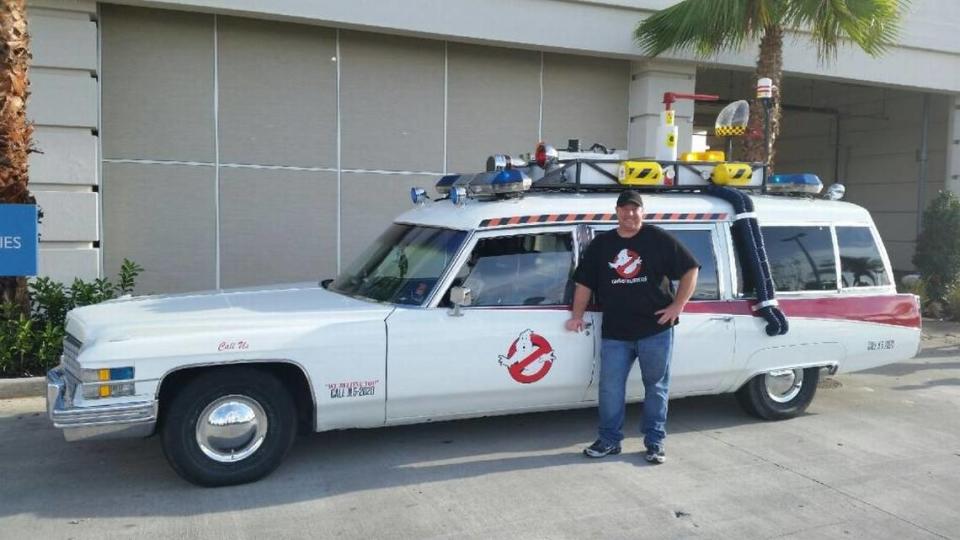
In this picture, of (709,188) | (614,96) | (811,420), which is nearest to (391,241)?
(709,188)

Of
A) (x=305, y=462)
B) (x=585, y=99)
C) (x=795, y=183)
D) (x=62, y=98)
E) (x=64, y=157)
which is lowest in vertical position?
(x=305, y=462)

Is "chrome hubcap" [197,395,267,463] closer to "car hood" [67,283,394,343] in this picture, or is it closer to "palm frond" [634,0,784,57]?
"car hood" [67,283,394,343]

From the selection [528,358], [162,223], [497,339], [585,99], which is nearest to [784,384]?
[528,358]

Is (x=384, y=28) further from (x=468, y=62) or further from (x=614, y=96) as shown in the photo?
(x=614, y=96)

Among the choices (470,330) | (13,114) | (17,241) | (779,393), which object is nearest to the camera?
(470,330)

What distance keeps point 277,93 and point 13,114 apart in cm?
352

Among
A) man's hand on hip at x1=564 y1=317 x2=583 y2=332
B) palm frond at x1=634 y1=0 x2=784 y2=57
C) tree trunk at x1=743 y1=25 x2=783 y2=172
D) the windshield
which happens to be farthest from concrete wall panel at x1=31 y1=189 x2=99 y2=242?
tree trunk at x1=743 y1=25 x2=783 y2=172

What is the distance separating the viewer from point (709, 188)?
6191 mm

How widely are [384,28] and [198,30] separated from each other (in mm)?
2347

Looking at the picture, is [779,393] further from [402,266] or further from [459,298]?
[402,266]

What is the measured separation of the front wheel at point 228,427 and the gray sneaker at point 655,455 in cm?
235

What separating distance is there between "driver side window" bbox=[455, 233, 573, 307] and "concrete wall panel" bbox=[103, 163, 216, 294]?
19.7 feet

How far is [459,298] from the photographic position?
4.88 meters

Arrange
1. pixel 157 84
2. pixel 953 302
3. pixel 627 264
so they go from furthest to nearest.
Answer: pixel 953 302 → pixel 157 84 → pixel 627 264
